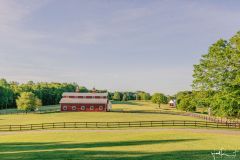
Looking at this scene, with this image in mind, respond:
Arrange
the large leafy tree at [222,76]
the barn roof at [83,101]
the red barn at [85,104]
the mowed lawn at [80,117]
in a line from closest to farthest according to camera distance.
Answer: the large leafy tree at [222,76]
the mowed lawn at [80,117]
the red barn at [85,104]
the barn roof at [83,101]

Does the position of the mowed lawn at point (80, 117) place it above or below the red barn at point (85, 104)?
below

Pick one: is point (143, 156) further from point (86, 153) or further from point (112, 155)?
point (86, 153)

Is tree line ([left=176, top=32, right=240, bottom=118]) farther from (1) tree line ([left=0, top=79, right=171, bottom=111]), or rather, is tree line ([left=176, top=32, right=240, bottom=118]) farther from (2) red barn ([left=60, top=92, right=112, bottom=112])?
(1) tree line ([left=0, top=79, right=171, bottom=111])

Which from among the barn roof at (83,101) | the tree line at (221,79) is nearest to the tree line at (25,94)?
the barn roof at (83,101)

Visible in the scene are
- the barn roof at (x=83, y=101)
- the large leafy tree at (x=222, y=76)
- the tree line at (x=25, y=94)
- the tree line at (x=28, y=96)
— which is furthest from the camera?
the tree line at (x=25, y=94)

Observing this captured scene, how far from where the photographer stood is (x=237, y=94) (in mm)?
41656

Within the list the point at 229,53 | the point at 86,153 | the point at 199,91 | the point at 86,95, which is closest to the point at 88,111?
the point at 86,95

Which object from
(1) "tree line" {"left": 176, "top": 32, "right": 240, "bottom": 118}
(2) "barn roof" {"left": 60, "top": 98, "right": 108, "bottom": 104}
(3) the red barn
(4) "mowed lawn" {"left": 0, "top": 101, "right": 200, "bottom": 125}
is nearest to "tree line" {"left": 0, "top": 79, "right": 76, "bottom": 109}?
(2) "barn roof" {"left": 60, "top": 98, "right": 108, "bottom": 104}

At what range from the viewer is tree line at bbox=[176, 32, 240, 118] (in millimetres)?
41656

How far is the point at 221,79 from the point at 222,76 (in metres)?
0.48

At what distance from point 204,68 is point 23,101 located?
61366mm

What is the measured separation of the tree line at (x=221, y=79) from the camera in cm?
4166

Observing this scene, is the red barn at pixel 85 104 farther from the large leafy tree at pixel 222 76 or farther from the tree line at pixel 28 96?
the large leafy tree at pixel 222 76

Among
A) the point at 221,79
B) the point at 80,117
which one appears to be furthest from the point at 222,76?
the point at 80,117
